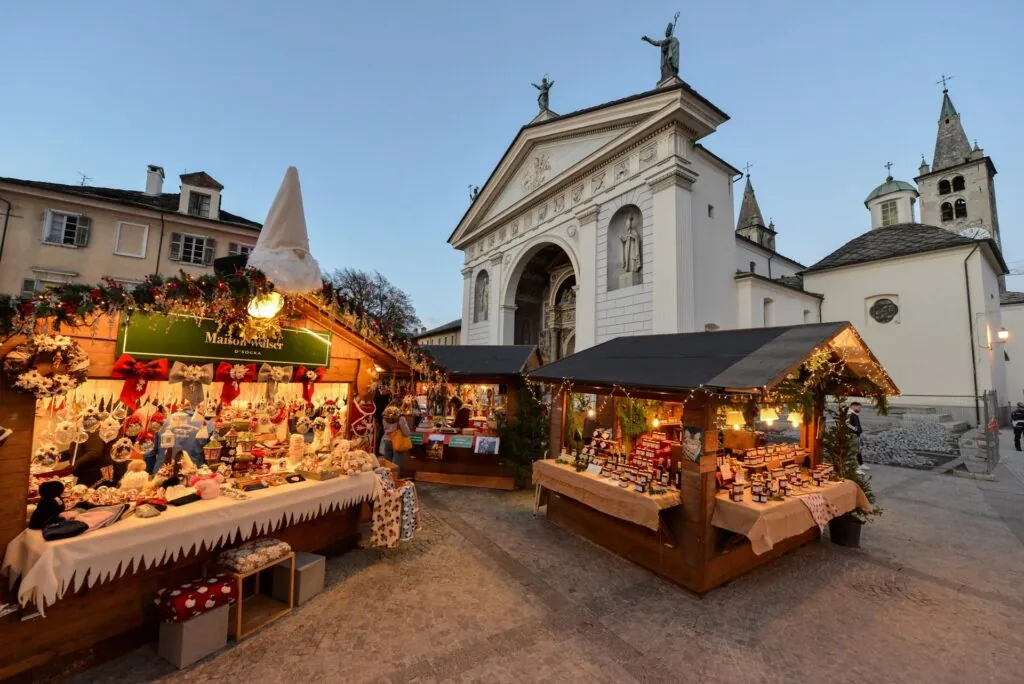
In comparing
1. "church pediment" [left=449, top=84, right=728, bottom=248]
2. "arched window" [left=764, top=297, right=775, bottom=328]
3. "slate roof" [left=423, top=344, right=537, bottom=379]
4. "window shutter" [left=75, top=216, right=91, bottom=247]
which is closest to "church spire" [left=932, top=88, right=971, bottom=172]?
"arched window" [left=764, top=297, right=775, bottom=328]

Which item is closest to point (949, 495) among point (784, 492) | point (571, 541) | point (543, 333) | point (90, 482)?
point (784, 492)

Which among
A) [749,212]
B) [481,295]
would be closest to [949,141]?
[749,212]

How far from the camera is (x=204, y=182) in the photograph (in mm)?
22891

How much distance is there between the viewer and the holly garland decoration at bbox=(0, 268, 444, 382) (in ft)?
10.7

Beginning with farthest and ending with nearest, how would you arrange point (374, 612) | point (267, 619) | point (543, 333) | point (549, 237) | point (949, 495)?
point (543, 333) → point (549, 237) → point (949, 495) → point (374, 612) → point (267, 619)

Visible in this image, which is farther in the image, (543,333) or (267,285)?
(543,333)

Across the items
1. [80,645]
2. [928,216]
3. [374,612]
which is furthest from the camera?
[928,216]

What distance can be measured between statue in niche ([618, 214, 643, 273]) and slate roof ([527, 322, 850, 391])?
333 inches

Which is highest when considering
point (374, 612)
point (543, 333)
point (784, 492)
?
point (543, 333)

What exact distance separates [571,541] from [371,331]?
15.4ft

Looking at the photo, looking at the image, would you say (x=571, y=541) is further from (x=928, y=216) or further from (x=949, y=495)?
(x=928, y=216)

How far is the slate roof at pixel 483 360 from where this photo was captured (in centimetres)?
1027

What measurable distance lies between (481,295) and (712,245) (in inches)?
568

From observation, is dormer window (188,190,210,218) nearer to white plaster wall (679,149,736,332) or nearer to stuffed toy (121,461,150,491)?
stuffed toy (121,461,150,491)
